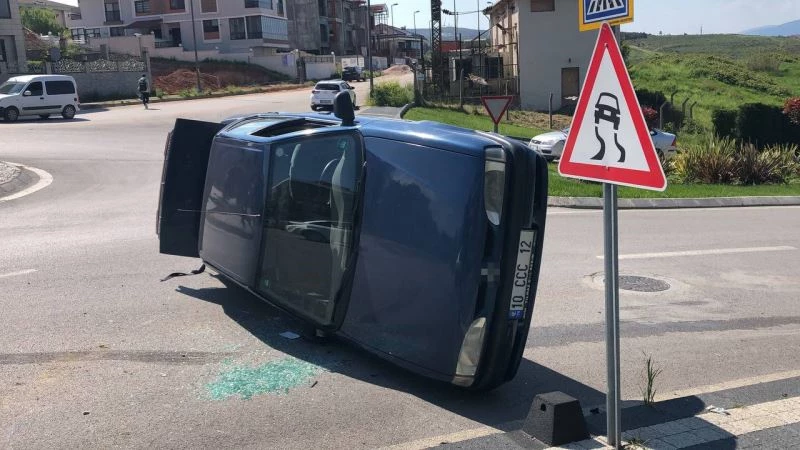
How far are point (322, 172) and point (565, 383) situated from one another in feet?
7.48

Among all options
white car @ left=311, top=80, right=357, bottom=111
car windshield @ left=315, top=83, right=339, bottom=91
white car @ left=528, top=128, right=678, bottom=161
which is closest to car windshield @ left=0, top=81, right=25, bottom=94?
white car @ left=311, top=80, right=357, bottom=111

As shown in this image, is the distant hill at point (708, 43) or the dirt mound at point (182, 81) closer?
the dirt mound at point (182, 81)

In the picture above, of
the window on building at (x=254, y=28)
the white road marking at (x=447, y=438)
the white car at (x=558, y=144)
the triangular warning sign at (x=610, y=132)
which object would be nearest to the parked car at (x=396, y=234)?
the white road marking at (x=447, y=438)

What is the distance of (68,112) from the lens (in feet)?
108

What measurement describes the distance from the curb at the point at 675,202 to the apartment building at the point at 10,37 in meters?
41.6

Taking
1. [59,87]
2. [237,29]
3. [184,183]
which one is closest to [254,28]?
[237,29]

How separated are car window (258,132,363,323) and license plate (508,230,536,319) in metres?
1.23

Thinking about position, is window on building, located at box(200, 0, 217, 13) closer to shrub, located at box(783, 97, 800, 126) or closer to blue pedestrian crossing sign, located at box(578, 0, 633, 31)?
shrub, located at box(783, 97, 800, 126)

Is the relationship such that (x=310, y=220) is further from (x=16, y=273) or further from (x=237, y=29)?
(x=237, y=29)

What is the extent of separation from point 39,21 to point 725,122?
9390 cm

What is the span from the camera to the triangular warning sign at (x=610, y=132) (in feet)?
12.1

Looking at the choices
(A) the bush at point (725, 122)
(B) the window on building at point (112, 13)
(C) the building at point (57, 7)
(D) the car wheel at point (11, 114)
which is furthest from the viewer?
(C) the building at point (57, 7)

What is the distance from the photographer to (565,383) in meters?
5.32

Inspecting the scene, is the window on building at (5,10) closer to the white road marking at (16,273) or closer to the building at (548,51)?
the building at (548,51)
